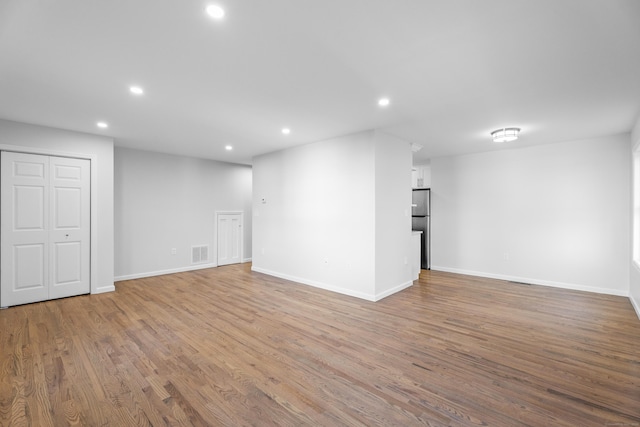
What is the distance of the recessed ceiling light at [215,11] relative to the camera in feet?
5.62

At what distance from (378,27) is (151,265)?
6.09 m

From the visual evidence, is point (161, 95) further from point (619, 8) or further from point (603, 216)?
point (603, 216)

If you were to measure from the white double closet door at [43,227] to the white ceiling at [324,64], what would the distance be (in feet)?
2.36

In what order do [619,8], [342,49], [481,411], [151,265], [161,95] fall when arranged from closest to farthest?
1. [619,8]
2. [481,411]
3. [342,49]
4. [161,95]
5. [151,265]

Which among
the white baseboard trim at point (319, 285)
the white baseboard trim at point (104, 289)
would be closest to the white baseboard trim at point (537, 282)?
the white baseboard trim at point (319, 285)

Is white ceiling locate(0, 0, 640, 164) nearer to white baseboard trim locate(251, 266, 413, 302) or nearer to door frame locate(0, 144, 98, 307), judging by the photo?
door frame locate(0, 144, 98, 307)

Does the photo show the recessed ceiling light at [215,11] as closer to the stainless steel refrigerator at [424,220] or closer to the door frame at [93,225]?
the door frame at [93,225]

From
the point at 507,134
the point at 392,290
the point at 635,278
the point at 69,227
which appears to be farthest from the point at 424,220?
the point at 69,227

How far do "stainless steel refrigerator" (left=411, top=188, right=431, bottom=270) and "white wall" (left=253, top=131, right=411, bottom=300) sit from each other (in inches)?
69.0

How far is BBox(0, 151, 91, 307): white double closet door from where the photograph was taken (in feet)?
13.0

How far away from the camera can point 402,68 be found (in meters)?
2.43

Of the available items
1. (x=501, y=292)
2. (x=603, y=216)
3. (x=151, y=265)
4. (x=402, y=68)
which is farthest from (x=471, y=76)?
(x=151, y=265)

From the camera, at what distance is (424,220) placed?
6680 millimetres

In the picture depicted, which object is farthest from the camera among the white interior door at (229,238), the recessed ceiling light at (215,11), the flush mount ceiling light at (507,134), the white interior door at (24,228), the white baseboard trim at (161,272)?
the white interior door at (229,238)
